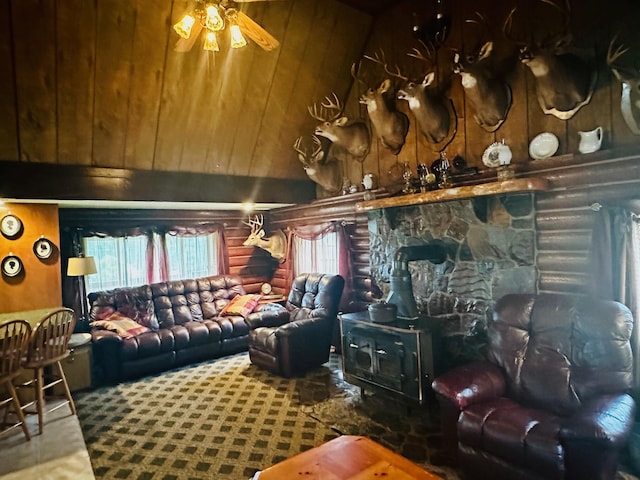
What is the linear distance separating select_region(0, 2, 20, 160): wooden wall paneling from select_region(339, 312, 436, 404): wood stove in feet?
11.8

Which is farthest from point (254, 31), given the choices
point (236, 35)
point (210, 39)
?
point (210, 39)

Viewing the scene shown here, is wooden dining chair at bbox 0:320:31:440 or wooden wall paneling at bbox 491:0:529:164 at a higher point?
wooden wall paneling at bbox 491:0:529:164

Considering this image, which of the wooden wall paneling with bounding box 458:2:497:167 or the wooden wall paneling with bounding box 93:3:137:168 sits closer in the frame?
the wooden wall paneling with bounding box 93:3:137:168

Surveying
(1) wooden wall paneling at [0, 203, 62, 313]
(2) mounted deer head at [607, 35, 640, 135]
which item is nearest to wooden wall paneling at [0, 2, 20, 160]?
(1) wooden wall paneling at [0, 203, 62, 313]

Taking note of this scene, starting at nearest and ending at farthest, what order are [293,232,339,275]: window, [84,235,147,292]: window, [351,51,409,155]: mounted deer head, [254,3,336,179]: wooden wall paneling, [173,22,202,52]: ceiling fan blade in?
1. [173,22,202,52]: ceiling fan blade
2. [351,51,409,155]: mounted deer head
3. [254,3,336,179]: wooden wall paneling
4. [84,235,147,292]: window
5. [293,232,339,275]: window

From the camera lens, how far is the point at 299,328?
178 inches

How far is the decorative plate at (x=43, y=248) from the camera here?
15.1ft

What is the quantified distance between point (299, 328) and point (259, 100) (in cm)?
277

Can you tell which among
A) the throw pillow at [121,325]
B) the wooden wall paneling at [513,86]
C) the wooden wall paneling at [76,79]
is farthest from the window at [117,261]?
the wooden wall paneling at [513,86]

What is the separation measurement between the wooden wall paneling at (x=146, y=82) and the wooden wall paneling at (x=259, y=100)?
3.03 feet

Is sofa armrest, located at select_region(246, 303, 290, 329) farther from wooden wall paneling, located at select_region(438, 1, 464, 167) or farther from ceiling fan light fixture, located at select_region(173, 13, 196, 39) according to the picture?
ceiling fan light fixture, located at select_region(173, 13, 196, 39)

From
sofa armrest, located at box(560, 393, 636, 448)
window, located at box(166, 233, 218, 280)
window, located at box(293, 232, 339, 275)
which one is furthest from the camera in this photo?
window, located at box(166, 233, 218, 280)

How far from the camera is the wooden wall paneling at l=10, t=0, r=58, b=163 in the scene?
3.12 m

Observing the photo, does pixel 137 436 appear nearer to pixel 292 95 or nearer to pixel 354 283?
pixel 354 283
